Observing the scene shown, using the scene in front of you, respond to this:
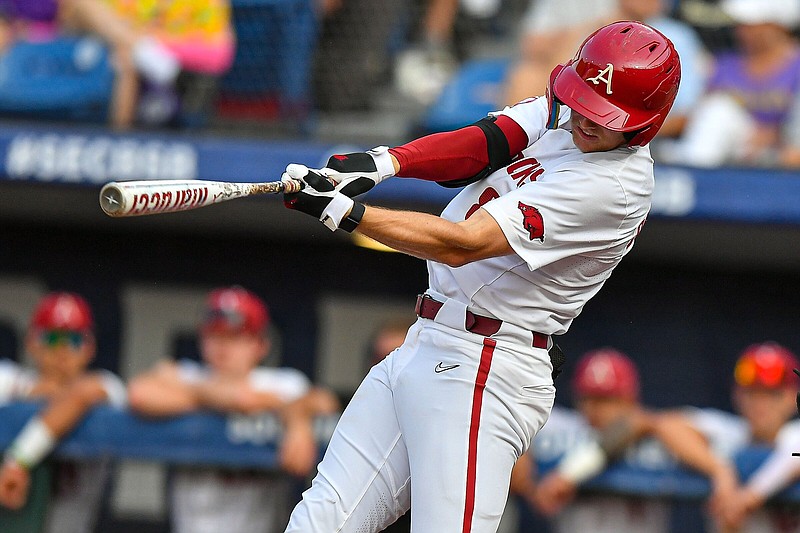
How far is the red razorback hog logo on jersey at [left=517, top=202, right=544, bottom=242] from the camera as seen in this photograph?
9.24 feet

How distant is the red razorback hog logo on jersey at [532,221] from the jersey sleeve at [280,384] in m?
2.28

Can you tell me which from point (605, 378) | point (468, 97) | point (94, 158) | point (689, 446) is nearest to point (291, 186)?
point (689, 446)

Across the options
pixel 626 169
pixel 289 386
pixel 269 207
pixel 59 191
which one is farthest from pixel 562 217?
pixel 59 191

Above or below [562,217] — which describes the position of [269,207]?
below

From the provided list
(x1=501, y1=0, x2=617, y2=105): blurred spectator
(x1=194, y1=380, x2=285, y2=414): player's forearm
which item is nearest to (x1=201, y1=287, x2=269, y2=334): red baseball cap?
(x1=194, y1=380, x2=285, y2=414): player's forearm

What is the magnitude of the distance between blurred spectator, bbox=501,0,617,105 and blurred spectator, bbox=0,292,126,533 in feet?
6.49

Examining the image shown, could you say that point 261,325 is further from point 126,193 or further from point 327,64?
point 126,193

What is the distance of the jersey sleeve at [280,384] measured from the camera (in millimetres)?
5039

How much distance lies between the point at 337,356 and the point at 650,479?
2061 millimetres

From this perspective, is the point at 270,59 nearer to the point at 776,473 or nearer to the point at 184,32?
the point at 184,32

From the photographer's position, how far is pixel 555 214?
2846 mm

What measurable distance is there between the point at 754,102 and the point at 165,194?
3520mm

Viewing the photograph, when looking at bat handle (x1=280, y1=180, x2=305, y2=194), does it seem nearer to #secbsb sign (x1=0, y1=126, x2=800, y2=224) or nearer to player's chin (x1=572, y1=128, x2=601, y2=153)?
player's chin (x1=572, y1=128, x2=601, y2=153)

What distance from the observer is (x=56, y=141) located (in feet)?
17.8
